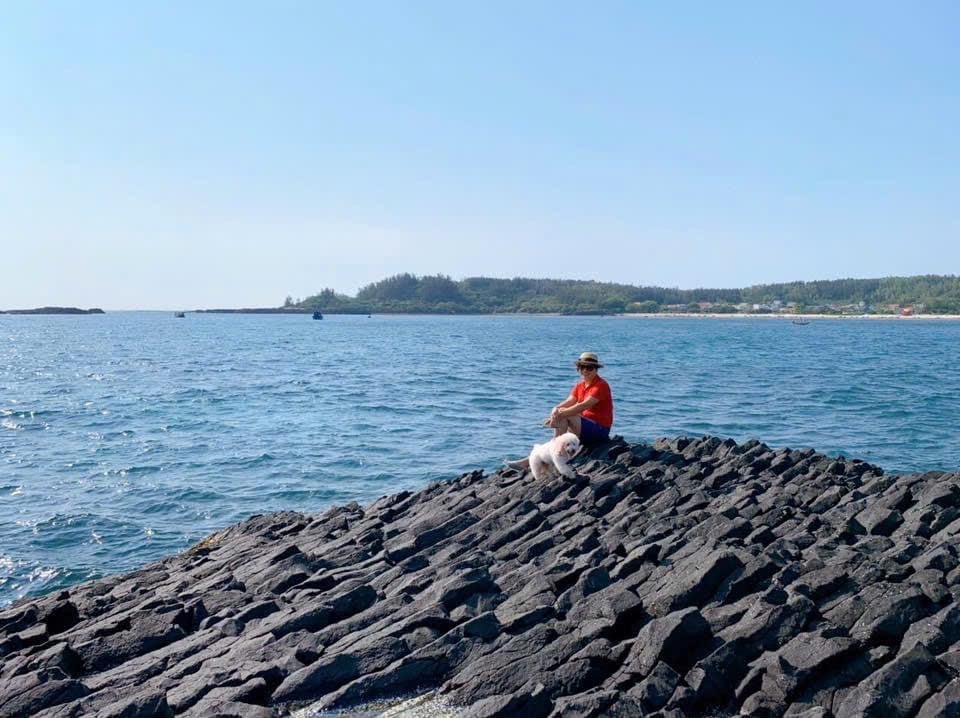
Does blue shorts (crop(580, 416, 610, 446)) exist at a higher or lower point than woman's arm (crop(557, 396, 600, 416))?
lower

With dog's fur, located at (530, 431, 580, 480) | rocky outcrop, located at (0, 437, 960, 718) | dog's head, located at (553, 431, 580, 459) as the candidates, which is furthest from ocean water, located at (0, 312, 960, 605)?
dog's head, located at (553, 431, 580, 459)

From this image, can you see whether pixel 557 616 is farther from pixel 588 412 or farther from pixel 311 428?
pixel 311 428

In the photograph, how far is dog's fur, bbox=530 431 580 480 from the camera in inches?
504

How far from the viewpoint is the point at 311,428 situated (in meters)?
29.8

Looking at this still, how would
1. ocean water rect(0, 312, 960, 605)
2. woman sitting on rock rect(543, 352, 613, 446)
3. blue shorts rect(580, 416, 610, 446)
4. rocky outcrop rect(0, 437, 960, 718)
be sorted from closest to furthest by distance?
rocky outcrop rect(0, 437, 960, 718), woman sitting on rock rect(543, 352, 613, 446), blue shorts rect(580, 416, 610, 446), ocean water rect(0, 312, 960, 605)

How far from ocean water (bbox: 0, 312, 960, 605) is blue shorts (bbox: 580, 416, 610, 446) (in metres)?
6.75

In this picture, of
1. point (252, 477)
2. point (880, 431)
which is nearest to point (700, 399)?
point (880, 431)

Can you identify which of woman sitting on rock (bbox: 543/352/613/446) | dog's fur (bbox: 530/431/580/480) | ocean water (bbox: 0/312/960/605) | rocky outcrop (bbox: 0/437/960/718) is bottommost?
ocean water (bbox: 0/312/960/605)

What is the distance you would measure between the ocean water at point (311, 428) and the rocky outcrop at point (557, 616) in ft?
19.2

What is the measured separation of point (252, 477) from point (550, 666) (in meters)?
15.9

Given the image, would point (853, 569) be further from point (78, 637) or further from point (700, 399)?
point (700, 399)

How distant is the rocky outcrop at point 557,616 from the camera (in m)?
6.53

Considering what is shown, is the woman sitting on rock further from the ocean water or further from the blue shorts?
the ocean water

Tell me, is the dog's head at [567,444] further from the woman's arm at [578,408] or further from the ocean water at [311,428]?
the ocean water at [311,428]
